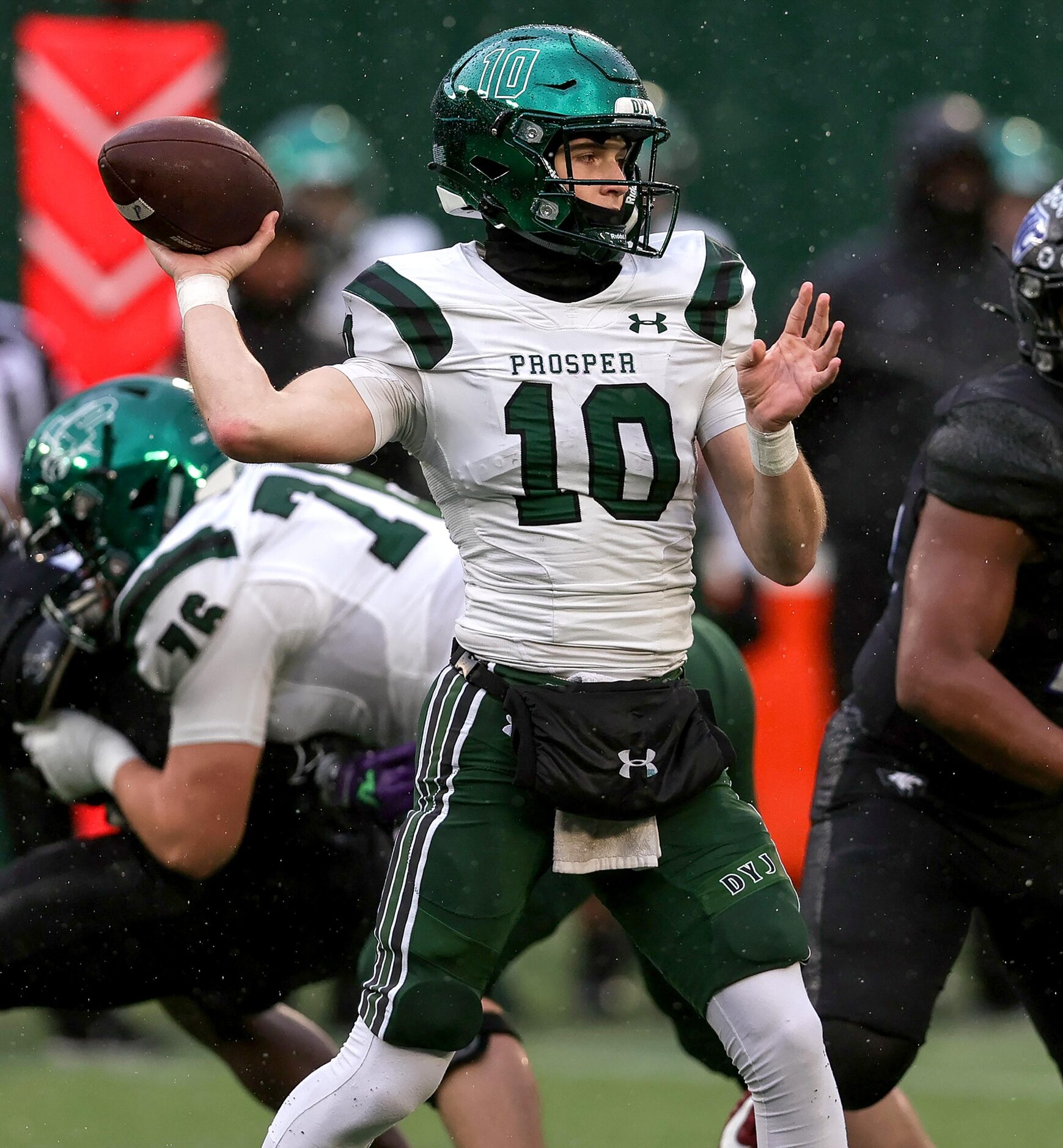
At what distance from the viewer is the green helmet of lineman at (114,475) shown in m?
3.70

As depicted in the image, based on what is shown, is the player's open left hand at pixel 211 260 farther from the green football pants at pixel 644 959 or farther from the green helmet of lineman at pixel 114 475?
the green football pants at pixel 644 959

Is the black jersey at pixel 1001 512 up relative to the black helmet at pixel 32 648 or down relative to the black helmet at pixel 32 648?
up

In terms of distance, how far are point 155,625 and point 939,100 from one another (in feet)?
11.6

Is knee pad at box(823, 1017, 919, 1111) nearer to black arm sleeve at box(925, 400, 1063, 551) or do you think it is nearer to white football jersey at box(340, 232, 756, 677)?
white football jersey at box(340, 232, 756, 677)

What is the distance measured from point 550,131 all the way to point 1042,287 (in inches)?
32.6

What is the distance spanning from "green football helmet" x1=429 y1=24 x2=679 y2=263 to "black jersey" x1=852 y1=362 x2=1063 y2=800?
61cm

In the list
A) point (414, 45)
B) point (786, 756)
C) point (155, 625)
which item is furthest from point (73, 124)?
point (155, 625)

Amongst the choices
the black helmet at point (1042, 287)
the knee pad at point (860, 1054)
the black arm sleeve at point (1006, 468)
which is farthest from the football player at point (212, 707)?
the black helmet at point (1042, 287)

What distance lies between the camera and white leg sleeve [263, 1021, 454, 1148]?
2.72 metres

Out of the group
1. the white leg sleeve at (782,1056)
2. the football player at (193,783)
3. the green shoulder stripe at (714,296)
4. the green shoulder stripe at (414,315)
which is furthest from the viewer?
the football player at (193,783)

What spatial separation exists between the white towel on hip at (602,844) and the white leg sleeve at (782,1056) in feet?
0.69

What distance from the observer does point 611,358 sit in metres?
2.85

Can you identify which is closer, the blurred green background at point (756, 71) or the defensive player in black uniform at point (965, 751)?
the defensive player in black uniform at point (965, 751)

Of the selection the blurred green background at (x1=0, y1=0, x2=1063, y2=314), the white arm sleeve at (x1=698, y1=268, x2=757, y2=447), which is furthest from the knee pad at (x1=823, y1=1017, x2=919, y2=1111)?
the blurred green background at (x1=0, y1=0, x2=1063, y2=314)
